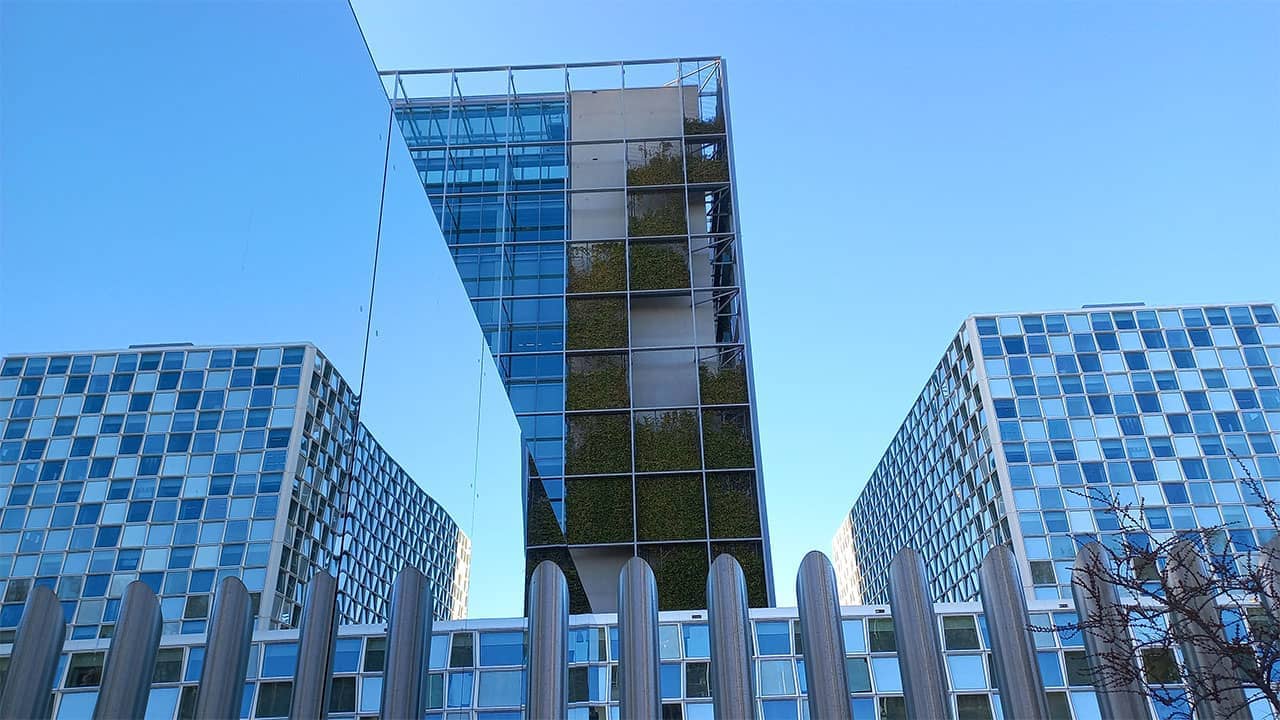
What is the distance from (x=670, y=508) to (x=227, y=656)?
56.2 ft

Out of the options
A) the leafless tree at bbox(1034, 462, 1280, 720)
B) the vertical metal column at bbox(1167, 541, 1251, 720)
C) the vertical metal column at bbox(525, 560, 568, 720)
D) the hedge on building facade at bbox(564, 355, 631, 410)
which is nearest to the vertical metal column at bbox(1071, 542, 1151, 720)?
the leafless tree at bbox(1034, 462, 1280, 720)

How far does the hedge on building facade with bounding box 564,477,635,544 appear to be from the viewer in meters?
18.3

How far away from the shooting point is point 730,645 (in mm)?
1943

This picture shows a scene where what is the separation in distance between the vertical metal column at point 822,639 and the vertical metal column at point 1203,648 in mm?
773

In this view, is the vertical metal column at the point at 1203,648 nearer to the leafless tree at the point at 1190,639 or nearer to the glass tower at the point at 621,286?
the leafless tree at the point at 1190,639

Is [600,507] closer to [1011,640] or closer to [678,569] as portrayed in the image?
[678,569]

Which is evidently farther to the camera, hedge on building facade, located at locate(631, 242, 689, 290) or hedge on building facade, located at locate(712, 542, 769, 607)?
hedge on building facade, located at locate(631, 242, 689, 290)

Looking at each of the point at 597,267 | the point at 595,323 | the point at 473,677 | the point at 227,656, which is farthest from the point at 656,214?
the point at 227,656

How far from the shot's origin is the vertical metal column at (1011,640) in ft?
6.36

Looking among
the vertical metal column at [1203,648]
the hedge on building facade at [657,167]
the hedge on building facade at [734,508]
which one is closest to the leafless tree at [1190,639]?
the vertical metal column at [1203,648]

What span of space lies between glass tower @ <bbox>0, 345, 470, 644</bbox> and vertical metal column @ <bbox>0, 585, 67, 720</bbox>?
0.02 metres

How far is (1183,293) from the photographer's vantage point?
48.8 metres

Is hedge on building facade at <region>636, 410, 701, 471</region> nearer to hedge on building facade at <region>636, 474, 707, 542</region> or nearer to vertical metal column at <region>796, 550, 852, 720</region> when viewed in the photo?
hedge on building facade at <region>636, 474, 707, 542</region>

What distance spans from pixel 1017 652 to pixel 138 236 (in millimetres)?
1911
